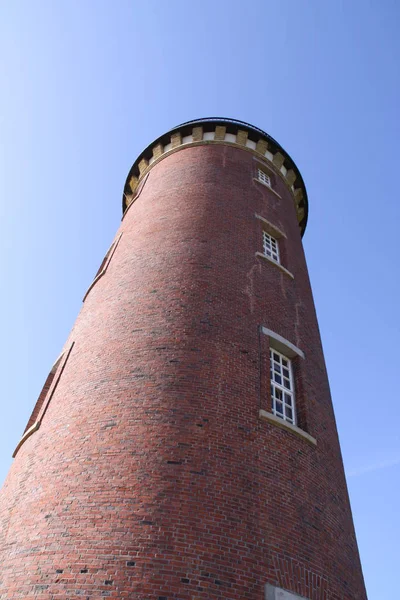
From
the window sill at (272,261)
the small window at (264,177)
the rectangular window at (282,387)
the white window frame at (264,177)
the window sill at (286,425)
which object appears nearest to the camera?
the window sill at (286,425)

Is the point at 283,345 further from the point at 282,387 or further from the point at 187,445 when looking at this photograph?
the point at 187,445

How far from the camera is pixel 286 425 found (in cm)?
903

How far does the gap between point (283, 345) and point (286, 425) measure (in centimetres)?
234

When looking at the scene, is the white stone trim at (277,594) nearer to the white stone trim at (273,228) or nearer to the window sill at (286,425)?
the window sill at (286,425)

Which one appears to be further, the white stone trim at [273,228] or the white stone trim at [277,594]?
the white stone trim at [273,228]

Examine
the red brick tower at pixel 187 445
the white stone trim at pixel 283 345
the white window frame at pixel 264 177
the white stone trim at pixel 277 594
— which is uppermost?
the white window frame at pixel 264 177

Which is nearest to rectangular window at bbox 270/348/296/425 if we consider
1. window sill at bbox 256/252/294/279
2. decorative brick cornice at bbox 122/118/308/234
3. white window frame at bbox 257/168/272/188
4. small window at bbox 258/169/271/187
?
window sill at bbox 256/252/294/279

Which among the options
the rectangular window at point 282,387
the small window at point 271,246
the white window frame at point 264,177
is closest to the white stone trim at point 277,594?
Answer: the rectangular window at point 282,387

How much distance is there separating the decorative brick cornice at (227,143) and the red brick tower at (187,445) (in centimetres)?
618

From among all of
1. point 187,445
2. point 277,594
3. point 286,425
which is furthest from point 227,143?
point 277,594

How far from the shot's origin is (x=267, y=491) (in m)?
7.82

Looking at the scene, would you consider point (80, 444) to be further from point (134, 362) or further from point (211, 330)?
point (211, 330)

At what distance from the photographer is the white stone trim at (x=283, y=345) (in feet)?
35.3

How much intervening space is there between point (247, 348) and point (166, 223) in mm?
4965
